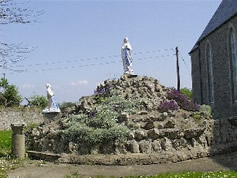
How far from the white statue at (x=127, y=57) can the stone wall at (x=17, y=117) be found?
1557 cm

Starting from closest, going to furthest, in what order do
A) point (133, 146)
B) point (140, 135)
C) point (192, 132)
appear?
1. point (133, 146)
2. point (140, 135)
3. point (192, 132)

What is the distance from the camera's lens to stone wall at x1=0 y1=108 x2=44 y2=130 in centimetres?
2769

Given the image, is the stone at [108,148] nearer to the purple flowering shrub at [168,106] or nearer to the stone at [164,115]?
the stone at [164,115]

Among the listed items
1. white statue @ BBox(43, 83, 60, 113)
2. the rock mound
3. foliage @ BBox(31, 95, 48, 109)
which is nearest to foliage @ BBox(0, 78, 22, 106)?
foliage @ BBox(31, 95, 48, 109)

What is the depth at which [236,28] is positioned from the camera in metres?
17.7

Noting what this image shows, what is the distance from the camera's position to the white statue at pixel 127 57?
15.6 m

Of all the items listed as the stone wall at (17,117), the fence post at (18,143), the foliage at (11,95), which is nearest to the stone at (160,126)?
the fence post at (18,143)

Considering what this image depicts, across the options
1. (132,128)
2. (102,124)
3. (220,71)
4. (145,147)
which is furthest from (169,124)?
(220,71)

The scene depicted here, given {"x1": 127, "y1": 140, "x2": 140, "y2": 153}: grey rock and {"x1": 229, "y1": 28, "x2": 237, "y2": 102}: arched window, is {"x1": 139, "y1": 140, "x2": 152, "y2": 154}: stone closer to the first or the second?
{"x1": 127, "y1": 140, "x2": 140, "y2": 153}: grey rock

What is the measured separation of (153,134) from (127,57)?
18.7 feet

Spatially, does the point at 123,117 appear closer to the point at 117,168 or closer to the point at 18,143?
the point at 117,168

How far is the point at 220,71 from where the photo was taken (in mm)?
20266

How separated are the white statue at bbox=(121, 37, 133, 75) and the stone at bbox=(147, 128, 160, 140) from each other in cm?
530

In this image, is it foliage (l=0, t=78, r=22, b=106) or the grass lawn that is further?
foliage (l=0, t=78, r=22, b=106)
